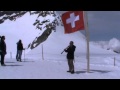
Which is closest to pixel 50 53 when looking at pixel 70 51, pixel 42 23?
pixel 42 23

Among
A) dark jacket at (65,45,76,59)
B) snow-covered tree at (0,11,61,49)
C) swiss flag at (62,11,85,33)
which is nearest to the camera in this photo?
dark jacket at (65,45,76,59)

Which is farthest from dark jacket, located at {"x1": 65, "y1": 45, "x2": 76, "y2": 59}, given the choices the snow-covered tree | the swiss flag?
the snow-covered tree

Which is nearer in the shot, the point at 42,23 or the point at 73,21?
the point at 73,21

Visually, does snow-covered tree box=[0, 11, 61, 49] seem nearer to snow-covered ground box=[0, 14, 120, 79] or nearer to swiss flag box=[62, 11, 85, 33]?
snow-covered ground box=[0, 14, 120, 79]

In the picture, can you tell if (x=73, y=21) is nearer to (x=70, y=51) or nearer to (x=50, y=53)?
(x=70, y=51)

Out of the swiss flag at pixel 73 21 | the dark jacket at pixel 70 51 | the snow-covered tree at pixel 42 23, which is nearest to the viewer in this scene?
the dark jacket at pixel 70 51

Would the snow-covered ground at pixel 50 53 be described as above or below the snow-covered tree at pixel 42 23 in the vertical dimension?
below

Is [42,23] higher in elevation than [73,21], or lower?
higher

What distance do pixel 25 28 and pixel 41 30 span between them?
6897 millimetres

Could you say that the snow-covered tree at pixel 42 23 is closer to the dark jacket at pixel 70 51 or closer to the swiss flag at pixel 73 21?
the swiss flag at pixel 73 21

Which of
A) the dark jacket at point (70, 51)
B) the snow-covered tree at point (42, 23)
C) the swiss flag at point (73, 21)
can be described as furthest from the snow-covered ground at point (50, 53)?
the swiss flag at point (73, 21)

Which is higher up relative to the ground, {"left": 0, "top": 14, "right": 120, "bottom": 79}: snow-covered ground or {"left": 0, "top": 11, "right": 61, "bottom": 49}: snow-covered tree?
{"left": 0, "top": 11, "right": 61, "bottom": 49}: snow-covered tree

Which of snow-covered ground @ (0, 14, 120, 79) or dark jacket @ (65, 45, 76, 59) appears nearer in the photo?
dark jacket @ (65, 45, 76, 59)
